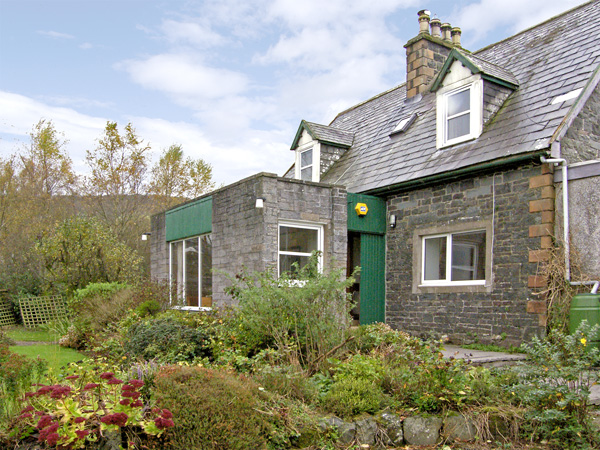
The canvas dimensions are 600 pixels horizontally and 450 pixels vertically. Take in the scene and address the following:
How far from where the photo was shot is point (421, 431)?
5.50 meters

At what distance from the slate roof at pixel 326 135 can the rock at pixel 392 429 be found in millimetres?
10961

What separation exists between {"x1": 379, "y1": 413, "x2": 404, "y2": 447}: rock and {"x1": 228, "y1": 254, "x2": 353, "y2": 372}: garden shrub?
55.7 inches

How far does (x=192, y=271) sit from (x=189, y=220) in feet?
4.47

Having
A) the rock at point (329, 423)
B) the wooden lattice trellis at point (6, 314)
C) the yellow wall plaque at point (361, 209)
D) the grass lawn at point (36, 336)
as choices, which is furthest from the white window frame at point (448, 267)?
the wooden lattice trellis at point (6, 314)

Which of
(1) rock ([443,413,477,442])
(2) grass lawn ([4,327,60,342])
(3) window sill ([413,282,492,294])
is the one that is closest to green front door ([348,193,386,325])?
(3) window sill ([413,282,492,294])

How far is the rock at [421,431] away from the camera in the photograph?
5.49 metres

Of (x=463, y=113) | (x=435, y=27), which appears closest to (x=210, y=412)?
(x=463, y=113)

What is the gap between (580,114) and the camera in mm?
9805

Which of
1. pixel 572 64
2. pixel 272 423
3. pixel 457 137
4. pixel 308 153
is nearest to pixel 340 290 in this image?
pixel 272 423

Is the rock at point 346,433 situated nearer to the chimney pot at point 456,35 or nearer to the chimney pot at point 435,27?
the chimney pot at point 435,27

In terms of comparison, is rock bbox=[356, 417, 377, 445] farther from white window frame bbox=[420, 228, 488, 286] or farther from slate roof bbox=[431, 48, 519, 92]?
slate roof bbox=[431, 48, 519, 92]

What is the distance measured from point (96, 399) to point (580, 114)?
9.46 m

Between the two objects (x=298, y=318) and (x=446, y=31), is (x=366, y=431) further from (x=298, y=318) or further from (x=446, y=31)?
(x=446, y=31)

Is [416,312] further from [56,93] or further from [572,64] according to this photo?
[56,93]
